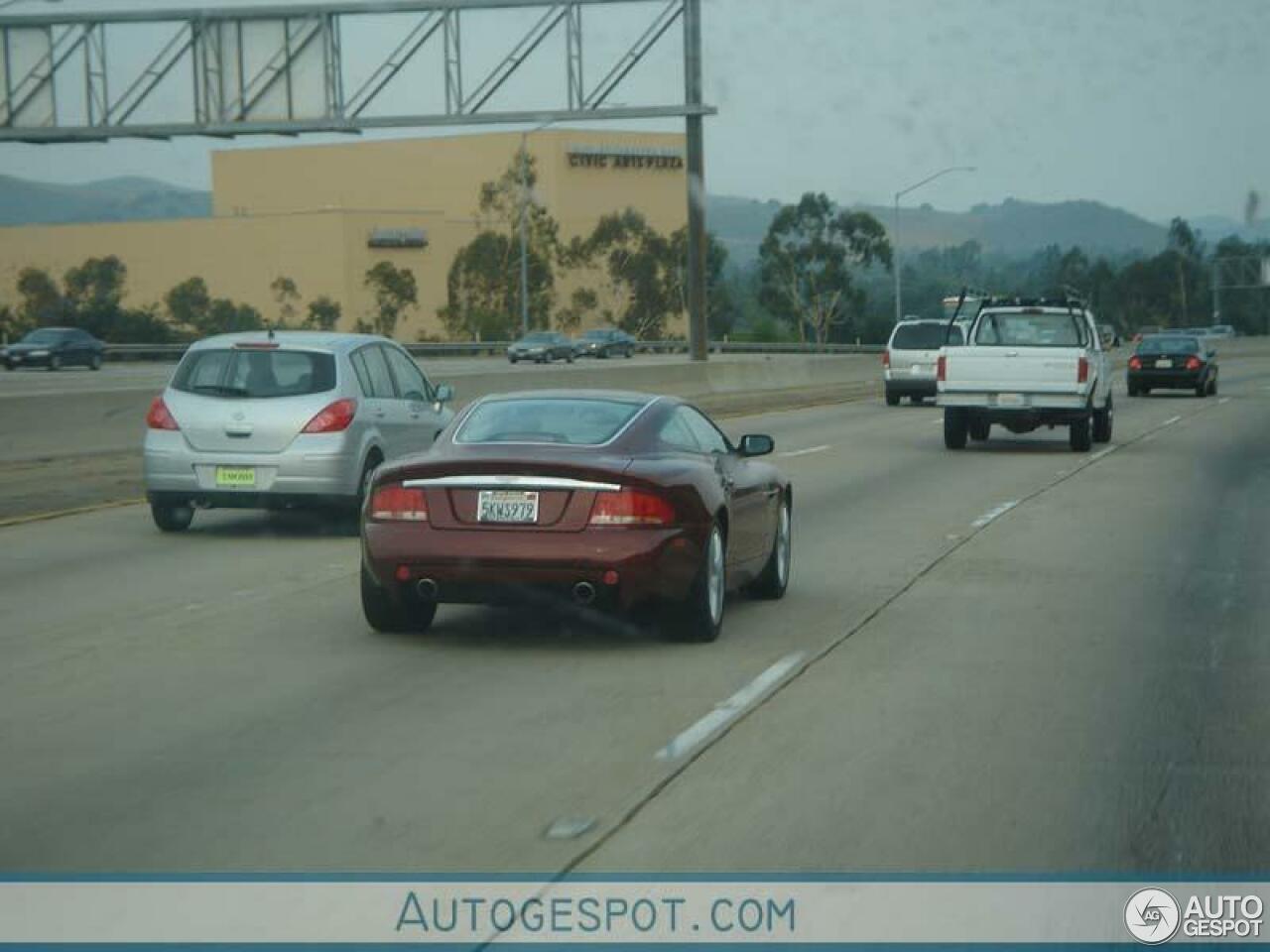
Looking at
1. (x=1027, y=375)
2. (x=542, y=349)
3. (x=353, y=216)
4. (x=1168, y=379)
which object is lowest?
(x=1168, y=379)

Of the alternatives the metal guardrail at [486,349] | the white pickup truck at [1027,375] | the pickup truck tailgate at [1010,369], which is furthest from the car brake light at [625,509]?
the metal guardrail at [486,349]

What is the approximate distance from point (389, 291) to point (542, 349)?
30.3 m

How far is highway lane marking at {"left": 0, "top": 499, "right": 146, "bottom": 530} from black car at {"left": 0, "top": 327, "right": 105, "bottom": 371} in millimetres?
49496

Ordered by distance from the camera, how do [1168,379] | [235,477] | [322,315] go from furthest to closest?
1. [322,315]
2. [1168,379]
3. [235,477]

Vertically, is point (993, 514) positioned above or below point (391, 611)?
below

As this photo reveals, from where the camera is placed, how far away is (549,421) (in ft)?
38.5

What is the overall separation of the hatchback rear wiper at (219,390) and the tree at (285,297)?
3595 inches

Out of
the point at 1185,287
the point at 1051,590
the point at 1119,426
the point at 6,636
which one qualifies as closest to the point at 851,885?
the point at 6,636

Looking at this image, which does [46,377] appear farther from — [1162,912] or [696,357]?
[1162,912]

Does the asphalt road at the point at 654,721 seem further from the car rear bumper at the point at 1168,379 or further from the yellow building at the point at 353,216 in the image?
the yellow building at the point at 353,216

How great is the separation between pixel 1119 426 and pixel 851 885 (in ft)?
104

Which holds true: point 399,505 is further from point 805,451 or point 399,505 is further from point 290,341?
point 805,451

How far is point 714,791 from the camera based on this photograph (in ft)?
25.6

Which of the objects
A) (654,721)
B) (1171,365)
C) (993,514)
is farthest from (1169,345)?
(654,721)
